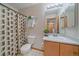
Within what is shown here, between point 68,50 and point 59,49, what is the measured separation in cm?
12

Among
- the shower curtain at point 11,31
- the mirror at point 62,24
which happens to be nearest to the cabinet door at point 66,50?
the mirror at point 62,24

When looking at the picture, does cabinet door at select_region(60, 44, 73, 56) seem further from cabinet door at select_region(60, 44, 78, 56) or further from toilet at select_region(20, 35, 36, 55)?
toilet at select_region(20, 35, 36, 55)

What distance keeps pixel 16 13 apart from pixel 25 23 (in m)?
0.19

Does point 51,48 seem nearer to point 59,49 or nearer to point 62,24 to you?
point 59,49

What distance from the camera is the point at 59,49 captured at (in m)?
1.49

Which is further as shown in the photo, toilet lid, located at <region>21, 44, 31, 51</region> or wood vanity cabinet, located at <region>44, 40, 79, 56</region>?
toilet lid, located at <region>21, 44, 31, 51</region>

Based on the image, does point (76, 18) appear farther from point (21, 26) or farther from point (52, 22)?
point (21, 26)

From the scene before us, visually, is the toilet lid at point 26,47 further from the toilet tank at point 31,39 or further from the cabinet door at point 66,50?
the cabinet door at point 66,50

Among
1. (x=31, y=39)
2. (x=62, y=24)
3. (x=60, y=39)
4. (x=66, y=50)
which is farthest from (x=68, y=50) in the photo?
(x=31, y=39)

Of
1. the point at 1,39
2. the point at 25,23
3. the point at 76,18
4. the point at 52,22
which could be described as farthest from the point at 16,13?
the point at 76,18

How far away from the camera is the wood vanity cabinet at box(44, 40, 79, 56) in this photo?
1431 millimetres

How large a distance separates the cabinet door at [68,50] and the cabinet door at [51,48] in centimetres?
7

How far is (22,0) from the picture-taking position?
150 centimetres

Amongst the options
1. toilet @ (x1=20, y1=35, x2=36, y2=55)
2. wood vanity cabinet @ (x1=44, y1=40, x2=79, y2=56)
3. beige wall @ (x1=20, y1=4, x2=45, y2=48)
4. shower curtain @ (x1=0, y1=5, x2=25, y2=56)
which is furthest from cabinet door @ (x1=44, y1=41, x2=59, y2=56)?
shower curtain @ (x1=0, y1=5, x2=25, y2=56)
